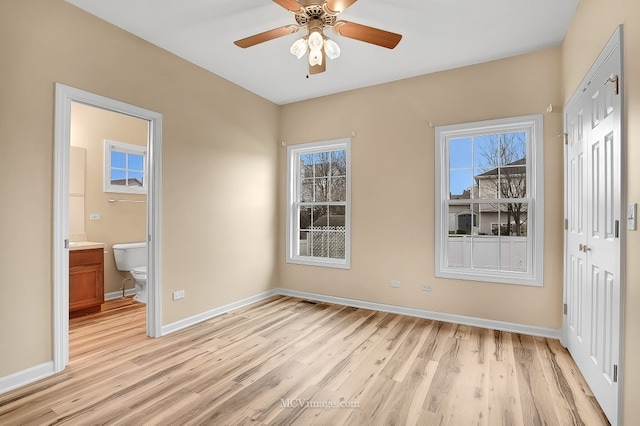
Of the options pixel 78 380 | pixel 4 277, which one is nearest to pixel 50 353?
pixel 78 380

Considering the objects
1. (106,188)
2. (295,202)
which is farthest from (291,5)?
(106,188)

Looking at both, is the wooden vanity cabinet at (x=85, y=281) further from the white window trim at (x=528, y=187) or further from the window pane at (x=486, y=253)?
the window pane at (x=486, y=253)

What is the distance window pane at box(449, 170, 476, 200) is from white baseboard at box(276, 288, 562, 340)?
1387 mm

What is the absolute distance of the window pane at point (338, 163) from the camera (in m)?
4.48

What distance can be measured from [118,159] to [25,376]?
3245 mm

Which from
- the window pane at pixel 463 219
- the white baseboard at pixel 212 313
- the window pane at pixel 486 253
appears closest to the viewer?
the white baseboard at pixel 212 313

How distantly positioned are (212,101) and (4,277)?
260cm

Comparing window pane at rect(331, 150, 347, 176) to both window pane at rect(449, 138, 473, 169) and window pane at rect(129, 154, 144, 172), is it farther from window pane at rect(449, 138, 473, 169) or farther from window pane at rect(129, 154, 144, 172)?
window pane at rect(129, 154, 144, 172)

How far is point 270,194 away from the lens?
474cm

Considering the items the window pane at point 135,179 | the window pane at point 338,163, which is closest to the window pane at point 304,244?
the window pane at point 338,163

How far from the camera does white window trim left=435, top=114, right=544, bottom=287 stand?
3.19 metres

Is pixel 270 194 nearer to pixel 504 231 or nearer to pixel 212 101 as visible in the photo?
pixel 212 101

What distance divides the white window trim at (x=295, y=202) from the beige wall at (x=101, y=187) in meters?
2.12

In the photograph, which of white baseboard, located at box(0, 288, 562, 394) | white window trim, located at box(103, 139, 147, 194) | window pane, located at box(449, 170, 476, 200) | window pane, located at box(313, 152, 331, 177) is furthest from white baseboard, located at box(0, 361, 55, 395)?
window pane, located at box(449, 170, 476, 200)
